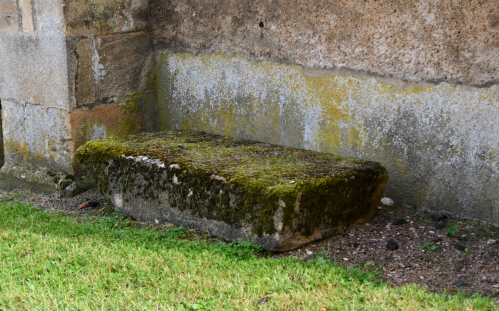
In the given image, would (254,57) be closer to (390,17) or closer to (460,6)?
(390,17)

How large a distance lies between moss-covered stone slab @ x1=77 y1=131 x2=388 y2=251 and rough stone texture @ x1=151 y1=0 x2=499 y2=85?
2.43 feet

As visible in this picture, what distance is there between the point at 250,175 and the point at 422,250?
1125 millimetres

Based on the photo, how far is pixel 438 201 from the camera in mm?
3602

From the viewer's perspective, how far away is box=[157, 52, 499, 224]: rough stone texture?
11.1ft

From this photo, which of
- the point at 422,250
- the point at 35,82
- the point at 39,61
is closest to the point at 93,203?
the point at 35,82

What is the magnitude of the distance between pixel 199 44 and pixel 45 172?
5.88 feet

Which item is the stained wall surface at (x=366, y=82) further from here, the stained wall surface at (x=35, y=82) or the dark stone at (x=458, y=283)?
the stained wall surface at (x=35, y=82)

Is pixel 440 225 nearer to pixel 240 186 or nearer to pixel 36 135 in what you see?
pixel 240 186

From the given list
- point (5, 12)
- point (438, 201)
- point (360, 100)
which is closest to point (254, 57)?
point (360, 100)

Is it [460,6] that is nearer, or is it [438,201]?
[460,6]

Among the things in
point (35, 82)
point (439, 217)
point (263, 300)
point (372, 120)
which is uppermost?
point (35, 82)

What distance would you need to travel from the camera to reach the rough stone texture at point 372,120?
339 cm

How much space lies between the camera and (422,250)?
3.14 meters

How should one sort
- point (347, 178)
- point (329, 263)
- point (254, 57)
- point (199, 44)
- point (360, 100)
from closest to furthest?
point (329, 263)
point (347, 178)
point (360, 100)
point (254, 57)
point (199, 44)
